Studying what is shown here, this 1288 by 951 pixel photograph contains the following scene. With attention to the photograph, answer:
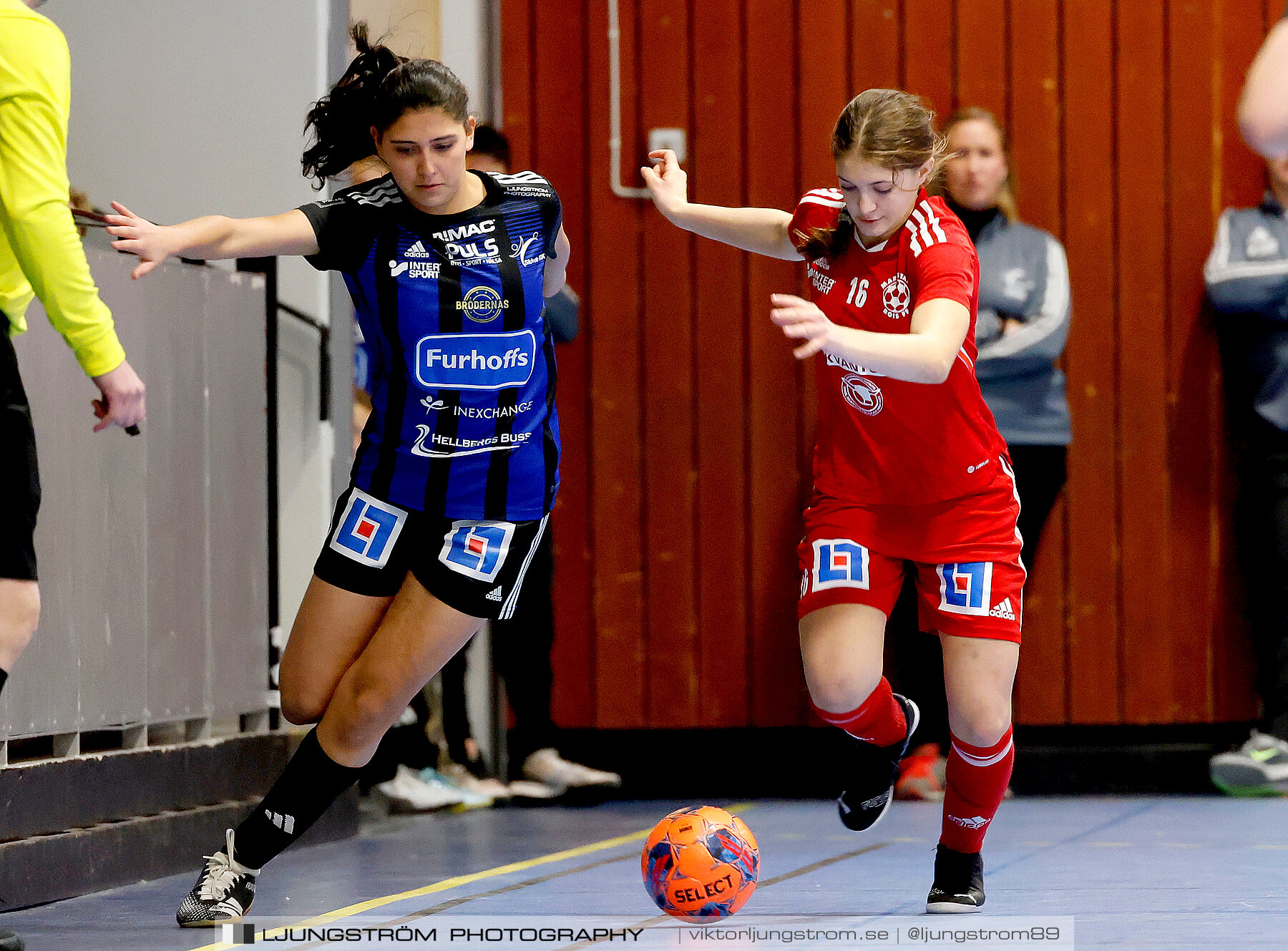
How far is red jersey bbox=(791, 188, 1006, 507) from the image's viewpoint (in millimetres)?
3570

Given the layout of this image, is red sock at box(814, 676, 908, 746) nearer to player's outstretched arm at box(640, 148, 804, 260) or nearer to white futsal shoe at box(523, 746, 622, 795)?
player's outstretched arm at box(640, 148, 804, 260)

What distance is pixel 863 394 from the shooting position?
12.1 feet

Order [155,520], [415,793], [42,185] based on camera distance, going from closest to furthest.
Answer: [42,185], [155,520], [415,793]

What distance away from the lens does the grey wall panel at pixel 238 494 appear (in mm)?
4836

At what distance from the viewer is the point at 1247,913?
3.48 metres

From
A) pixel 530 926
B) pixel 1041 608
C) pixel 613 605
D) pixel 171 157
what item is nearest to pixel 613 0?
pixel 171 157

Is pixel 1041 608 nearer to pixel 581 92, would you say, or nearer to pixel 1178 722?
pixel 1178 722

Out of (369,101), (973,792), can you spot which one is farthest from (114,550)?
(973,792)

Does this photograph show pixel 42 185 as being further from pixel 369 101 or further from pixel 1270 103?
pixel 1270 103

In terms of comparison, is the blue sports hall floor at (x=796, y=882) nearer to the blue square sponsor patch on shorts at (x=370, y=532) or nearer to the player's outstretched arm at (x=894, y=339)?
the blue square sponsor patch on shorts at (x=370, y=532)

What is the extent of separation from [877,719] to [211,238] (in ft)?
6.10

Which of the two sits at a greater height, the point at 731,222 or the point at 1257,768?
the point at 731,222

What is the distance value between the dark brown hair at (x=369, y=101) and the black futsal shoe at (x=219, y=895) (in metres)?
1.59

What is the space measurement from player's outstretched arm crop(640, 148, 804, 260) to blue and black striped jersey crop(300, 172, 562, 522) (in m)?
0.42
